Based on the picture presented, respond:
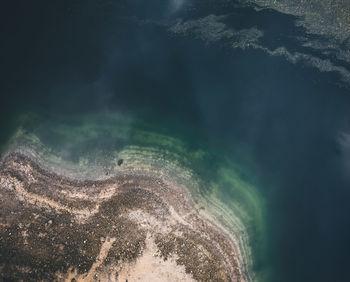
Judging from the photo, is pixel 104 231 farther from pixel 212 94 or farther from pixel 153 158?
pixel 212 94

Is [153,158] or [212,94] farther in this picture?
[212,94]

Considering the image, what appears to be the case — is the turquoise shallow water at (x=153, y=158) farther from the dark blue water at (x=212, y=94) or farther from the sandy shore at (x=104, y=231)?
the sandy shore at (x=104, y=231)

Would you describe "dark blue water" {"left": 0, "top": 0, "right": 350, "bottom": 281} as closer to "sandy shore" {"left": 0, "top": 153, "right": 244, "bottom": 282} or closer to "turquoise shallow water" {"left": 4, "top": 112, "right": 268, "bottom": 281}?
"turquoise shallow water" {"left": 4, "top": 112, "right": 268, "bottom": 281}

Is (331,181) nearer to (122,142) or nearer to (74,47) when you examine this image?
(122,142)

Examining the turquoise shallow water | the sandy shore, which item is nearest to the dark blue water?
the turquoise shallow water

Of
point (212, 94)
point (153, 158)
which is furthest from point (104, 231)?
point (212, 94)

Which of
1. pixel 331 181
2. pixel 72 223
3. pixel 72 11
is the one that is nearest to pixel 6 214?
pixel 72 223
